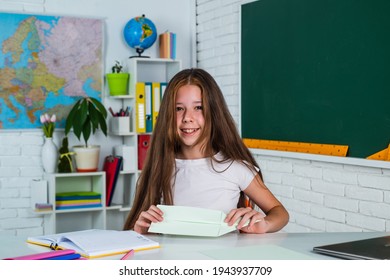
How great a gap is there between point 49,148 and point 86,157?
0.82 ft

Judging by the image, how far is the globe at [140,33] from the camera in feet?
13.8

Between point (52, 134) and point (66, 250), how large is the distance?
9.28 feet

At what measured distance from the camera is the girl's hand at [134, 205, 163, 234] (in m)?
1.59

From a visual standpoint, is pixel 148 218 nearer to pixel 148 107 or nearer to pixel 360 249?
pixel 360 249

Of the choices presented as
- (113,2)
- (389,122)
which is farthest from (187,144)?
(113,2)

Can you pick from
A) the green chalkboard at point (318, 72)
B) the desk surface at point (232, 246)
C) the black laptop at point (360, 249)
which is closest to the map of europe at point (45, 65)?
the green chalkboard at point (318, 72)

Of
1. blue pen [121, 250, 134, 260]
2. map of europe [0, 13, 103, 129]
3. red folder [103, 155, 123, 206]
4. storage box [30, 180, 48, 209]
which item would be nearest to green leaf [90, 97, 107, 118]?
map of europe [0, 13, 103, 129]

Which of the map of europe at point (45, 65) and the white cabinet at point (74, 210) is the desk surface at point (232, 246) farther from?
the map of europe at point (45, 65)

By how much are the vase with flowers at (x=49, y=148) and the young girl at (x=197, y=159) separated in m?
2.14

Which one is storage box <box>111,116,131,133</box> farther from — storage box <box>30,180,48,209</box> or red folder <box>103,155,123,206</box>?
storage box <box>30,180,48,209</box>

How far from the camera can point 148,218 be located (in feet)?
5.25

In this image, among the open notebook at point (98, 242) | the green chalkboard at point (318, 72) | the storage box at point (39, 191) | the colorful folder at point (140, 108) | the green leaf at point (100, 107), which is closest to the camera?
the open notebook at point (98, 242)

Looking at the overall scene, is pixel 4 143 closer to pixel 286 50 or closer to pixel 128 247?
pixel 286 50

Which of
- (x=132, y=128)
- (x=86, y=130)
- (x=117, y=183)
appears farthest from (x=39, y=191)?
(x=132, y=128)
